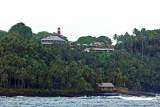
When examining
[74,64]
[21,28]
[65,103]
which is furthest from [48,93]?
[21,28]

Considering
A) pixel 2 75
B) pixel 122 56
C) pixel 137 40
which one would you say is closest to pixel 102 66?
pixel 122 56

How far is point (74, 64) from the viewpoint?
396 ft

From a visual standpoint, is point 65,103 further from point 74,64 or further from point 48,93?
point 74,64

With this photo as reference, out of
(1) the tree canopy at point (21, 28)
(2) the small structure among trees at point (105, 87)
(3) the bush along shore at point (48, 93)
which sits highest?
(1) the tree canopy at point (21, 28)

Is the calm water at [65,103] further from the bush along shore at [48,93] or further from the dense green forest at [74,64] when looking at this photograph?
the dense green forest at [74,64]

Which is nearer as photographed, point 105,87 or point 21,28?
point 105,87

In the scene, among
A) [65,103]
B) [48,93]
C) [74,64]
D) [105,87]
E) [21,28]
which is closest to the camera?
[65,103]

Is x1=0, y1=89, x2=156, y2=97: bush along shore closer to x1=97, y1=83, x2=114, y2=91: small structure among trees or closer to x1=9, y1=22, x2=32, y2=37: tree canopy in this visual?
x1=97, y1=83, x2=114, y2=91: small structure among trees

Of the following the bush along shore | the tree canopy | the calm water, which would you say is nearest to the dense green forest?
the tree canopy

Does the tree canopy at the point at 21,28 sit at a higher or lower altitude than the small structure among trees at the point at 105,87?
higher

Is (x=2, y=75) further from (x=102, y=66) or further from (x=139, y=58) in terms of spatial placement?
(x=139, y=58)

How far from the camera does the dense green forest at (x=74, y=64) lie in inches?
4358

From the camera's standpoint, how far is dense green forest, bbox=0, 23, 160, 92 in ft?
363

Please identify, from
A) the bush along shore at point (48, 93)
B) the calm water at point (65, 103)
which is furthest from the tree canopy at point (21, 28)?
the calm water at point (65, 103)
